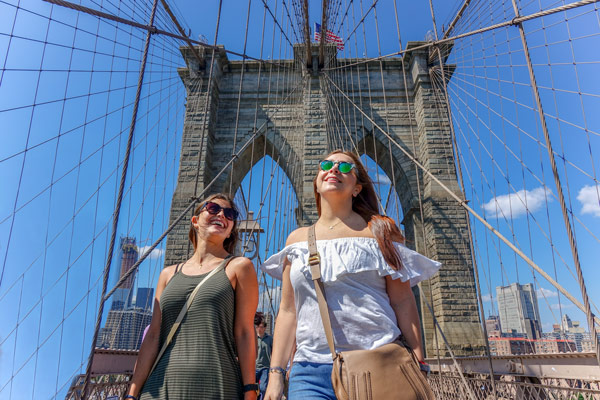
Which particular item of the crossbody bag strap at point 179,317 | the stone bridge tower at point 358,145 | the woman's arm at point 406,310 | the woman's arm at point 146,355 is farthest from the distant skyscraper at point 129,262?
the woman's arm at point 406,310

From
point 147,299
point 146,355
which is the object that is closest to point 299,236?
point 146,355

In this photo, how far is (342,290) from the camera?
111 centimetres

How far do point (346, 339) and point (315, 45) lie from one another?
9.28 m

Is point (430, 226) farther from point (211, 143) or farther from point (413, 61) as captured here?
point (211, 143)

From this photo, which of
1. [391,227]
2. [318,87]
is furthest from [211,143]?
[391,227]

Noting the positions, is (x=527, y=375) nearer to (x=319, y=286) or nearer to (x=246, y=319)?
(x=246, y=319)

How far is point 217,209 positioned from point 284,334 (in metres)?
0.65

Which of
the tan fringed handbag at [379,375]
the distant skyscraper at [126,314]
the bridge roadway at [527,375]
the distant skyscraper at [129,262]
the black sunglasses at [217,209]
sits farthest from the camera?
the distant skyscraper at [129,262]

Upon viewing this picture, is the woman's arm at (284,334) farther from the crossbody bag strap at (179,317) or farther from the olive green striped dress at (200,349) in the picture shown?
the crossbody bag strap at (179,317)

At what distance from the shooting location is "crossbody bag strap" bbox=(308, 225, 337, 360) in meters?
1.03

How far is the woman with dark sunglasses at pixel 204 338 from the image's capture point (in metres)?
1.25

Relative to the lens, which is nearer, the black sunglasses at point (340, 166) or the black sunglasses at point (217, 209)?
the black sunglasses at point (340, 166)

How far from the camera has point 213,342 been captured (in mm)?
1292

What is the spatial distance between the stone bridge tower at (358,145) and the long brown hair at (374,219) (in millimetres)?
6183
